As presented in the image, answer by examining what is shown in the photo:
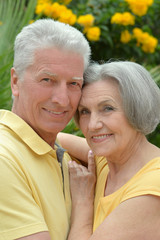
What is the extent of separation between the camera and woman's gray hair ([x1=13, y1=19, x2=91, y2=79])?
7.44 feet

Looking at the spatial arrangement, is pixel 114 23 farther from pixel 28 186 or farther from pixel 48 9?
pixel 28 186

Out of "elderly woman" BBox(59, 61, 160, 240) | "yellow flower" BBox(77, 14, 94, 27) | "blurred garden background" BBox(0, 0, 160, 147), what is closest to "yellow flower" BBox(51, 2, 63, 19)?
"blurred garden background" BBox(0, 0, 160, 147)

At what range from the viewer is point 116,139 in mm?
2441

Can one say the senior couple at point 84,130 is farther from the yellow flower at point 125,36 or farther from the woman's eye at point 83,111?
the yellow flower at point 125,36

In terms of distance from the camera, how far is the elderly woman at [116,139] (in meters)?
2.25

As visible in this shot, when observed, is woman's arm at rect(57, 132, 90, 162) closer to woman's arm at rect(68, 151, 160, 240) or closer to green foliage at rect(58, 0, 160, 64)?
woman's arm at rect(68, 151, 160, 240)

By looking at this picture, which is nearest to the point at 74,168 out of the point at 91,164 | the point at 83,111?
the point at 91,164

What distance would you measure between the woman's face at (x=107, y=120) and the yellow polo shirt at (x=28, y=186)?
0.30 m

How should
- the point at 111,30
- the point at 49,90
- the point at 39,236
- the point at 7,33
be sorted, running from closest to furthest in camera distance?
1. the point at 39,236
2. the point at 49,90
3. the point at 7,33
4. the point at 111,30

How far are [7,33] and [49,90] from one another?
1600mm

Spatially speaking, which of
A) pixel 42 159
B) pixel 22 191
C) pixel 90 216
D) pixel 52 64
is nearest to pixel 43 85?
pixel 52 64

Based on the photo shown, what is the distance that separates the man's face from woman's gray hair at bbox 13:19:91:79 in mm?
32

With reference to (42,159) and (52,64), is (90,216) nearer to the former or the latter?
(42,159)

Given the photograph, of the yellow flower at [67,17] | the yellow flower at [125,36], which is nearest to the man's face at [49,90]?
the yellow flower at [67,17]
